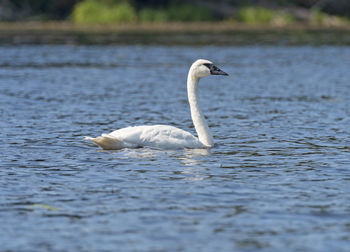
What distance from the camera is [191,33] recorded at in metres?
54.4

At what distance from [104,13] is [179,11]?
20.1 feet

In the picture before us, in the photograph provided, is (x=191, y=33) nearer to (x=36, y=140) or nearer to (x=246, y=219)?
(x=36, y=140)

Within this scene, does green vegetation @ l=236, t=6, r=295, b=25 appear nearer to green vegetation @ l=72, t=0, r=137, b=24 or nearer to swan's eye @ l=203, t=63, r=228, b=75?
green vegetation @ l=72, t=0, r=137, b=24

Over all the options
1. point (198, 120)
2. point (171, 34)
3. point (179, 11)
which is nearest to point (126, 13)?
point (179, 11)

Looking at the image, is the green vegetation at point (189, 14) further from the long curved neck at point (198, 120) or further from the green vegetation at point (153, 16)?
the long curved neck at point (198, 120)

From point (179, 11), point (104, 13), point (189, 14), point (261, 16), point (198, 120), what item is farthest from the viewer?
point (189, 14)

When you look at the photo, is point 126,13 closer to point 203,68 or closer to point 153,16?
point 153,16

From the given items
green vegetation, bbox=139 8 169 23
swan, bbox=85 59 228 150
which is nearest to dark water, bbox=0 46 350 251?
swan, bbox=85 59 228 150

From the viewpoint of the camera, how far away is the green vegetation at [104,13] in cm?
6313

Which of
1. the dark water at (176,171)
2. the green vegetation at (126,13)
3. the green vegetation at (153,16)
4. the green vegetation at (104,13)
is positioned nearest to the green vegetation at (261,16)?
the green vegetation at (126,13)

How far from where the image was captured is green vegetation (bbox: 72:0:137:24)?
207 ft

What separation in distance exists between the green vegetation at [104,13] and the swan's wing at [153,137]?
49955 millimetres

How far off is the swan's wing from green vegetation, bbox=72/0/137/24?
164 feet

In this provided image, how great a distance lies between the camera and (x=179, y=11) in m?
64.6
